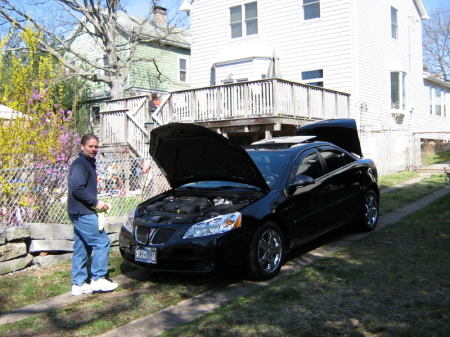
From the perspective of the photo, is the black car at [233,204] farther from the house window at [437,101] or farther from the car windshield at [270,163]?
the house window at [437,101]

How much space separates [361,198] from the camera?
7.71 meters

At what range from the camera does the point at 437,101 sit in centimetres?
2683

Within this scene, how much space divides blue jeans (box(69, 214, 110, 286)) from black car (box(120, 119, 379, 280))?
15.5 inches

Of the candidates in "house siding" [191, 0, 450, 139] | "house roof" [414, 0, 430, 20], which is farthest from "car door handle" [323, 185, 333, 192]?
"house roof" [414, 0, 430, 20]

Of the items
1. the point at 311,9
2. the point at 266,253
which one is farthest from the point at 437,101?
the point at 266,253

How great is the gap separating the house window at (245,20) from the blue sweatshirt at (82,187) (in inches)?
655

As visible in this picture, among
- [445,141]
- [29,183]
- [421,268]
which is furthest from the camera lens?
[445,141]

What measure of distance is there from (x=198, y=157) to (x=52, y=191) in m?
2.79

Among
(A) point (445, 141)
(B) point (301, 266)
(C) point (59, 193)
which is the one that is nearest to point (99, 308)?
(B) point (301, 266)

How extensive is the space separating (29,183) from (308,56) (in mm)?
14358

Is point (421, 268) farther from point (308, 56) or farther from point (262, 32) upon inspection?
point (262, 32)

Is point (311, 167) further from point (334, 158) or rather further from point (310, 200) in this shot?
point (334, 158)

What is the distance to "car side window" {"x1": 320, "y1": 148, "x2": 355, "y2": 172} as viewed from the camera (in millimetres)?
7121

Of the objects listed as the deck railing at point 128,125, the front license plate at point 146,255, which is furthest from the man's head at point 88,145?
the deck railing at point 128,125
